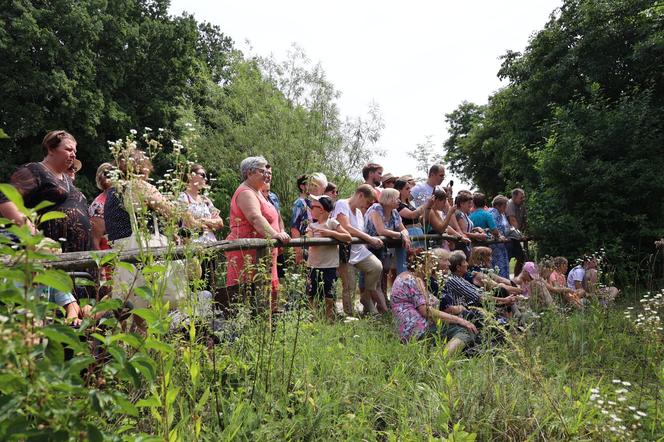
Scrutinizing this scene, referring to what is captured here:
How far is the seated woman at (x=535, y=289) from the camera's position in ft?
22.4

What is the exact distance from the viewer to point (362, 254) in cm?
683

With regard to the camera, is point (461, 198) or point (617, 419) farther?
point (461, 198)

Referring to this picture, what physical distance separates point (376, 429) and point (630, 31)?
19270 mm

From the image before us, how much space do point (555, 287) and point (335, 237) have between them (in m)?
3.25

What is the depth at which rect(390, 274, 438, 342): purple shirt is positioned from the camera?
4.98m

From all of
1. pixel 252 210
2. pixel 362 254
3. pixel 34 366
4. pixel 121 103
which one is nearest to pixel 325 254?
pixel 362 254

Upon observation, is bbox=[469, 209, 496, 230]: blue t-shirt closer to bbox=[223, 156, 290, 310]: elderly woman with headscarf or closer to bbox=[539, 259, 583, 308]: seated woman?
bbox=[539, 259, 583, 308]: seated woman

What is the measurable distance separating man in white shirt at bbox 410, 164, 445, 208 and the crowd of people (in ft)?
0.05

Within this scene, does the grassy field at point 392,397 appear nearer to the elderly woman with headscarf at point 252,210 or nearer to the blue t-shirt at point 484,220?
the elderly woman with headscarf at point 252,210

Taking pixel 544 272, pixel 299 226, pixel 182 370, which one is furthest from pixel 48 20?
pixel 182 370

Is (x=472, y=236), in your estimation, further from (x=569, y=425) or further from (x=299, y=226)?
(x=569, y=425)

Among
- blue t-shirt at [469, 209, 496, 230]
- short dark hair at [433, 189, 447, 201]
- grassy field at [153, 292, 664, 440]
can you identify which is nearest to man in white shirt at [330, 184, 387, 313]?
short dark hair at [433, 189, 447, 201]

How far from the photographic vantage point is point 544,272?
773 centimetres

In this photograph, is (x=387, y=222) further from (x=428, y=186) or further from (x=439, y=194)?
(x=428, y=186)
